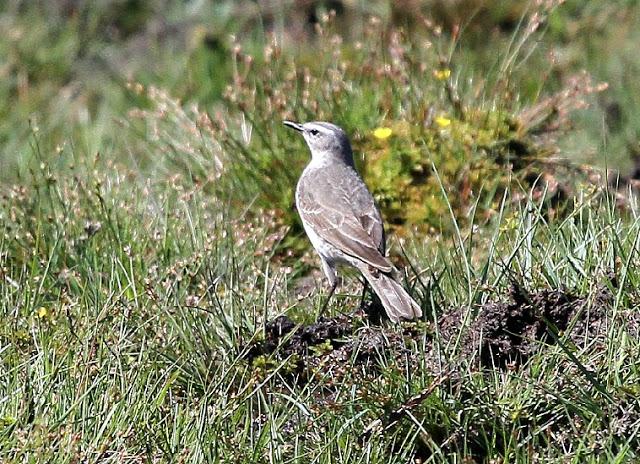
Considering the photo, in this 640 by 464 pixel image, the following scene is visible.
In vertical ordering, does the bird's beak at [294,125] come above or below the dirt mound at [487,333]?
above

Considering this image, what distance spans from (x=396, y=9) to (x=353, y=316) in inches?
253

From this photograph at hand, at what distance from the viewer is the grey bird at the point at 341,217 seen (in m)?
5.95

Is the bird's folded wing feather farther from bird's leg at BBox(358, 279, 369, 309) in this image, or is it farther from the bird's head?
the bird's head

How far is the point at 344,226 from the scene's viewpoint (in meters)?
6.73

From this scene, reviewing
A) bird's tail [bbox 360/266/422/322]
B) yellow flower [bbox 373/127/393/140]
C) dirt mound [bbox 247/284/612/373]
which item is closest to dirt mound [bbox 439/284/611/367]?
dirt mound [bbox 247/284/612/373]

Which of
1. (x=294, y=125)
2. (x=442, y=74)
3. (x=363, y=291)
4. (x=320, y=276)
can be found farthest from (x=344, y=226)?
(x=442, y=74)

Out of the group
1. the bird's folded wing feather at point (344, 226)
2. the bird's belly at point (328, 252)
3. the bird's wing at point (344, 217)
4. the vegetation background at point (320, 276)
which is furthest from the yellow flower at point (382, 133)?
the bird's belly at point (328, 252)

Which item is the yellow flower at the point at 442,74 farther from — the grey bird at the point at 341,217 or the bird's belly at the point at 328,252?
the bird's belly at the point at 328,252

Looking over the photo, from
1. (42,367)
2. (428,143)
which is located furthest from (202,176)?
(42,367)

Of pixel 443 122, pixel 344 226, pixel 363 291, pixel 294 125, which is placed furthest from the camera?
pixel 443 122

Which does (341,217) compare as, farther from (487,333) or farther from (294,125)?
(487,333)

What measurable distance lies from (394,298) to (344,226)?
1.06m

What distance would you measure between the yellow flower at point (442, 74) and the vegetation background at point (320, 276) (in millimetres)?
22

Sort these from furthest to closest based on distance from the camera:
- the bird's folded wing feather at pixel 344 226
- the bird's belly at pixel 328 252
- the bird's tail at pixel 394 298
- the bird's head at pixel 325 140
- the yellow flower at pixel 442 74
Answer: the yellow flower at pixel 442 74 < the bird's head at pixel 325 140 < the bird's belly at pixel 328 252 < the bird's folded wing feather at pixel 344 226 < the bird's tail at pixel 394 298
